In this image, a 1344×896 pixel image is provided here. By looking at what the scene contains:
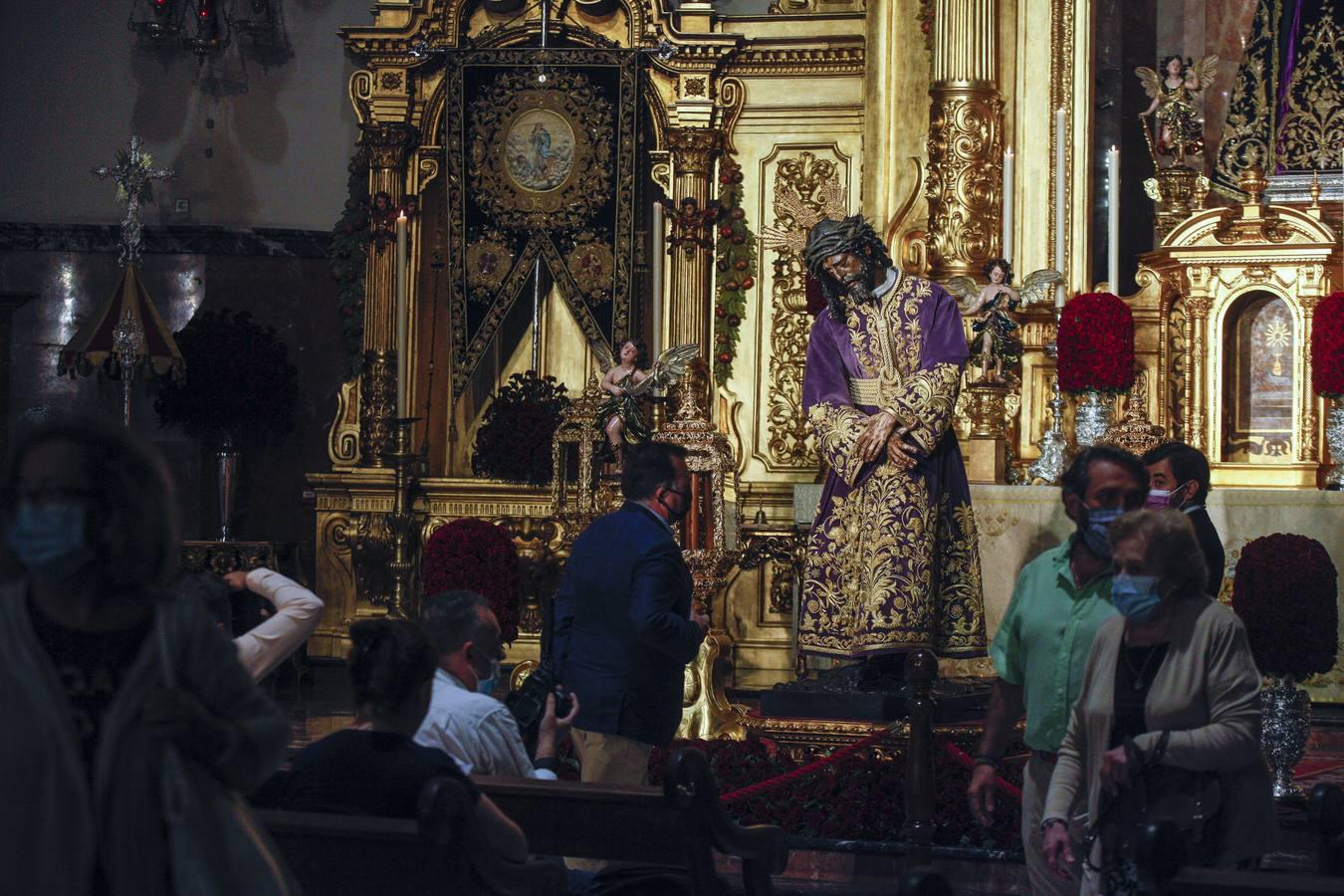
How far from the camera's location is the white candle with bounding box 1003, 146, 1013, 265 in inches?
350

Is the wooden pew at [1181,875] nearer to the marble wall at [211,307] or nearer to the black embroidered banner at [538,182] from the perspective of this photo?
the black embroidered banner at [538,182]

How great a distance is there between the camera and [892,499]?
693 cm

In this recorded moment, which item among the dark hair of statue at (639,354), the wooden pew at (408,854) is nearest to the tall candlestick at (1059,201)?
the dark hair of statue at (639,354)

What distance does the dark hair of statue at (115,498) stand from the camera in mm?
2555

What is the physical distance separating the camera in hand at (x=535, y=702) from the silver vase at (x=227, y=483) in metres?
6.45

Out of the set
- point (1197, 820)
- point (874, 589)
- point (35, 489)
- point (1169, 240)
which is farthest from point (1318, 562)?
point (35, 489)

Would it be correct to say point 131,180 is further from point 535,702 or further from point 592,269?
point 535,702

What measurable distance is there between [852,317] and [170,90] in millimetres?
6487

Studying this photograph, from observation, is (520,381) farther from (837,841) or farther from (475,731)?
(475,731)

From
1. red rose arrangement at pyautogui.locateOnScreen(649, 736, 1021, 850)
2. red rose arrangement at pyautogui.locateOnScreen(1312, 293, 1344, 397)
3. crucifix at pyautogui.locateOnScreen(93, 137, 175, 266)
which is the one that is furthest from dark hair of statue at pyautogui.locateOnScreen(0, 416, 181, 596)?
crucifix at pyautogui.locateOnScreen(93, 137, 175, 266)

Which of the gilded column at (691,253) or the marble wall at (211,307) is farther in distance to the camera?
the marble wall at (211,307)

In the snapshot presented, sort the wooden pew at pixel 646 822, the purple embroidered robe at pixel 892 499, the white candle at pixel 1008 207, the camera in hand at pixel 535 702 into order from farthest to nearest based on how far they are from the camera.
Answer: the white candle at pixel 1008 207 → the purple embroidered robe at pixel 892 499 → the camera in hand at pixel 535 702 → the wooden pew at pixel 646 822

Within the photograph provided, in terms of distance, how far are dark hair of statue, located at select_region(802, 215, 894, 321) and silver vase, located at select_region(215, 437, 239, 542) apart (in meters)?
4.96

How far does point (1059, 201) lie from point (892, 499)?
2965mm
